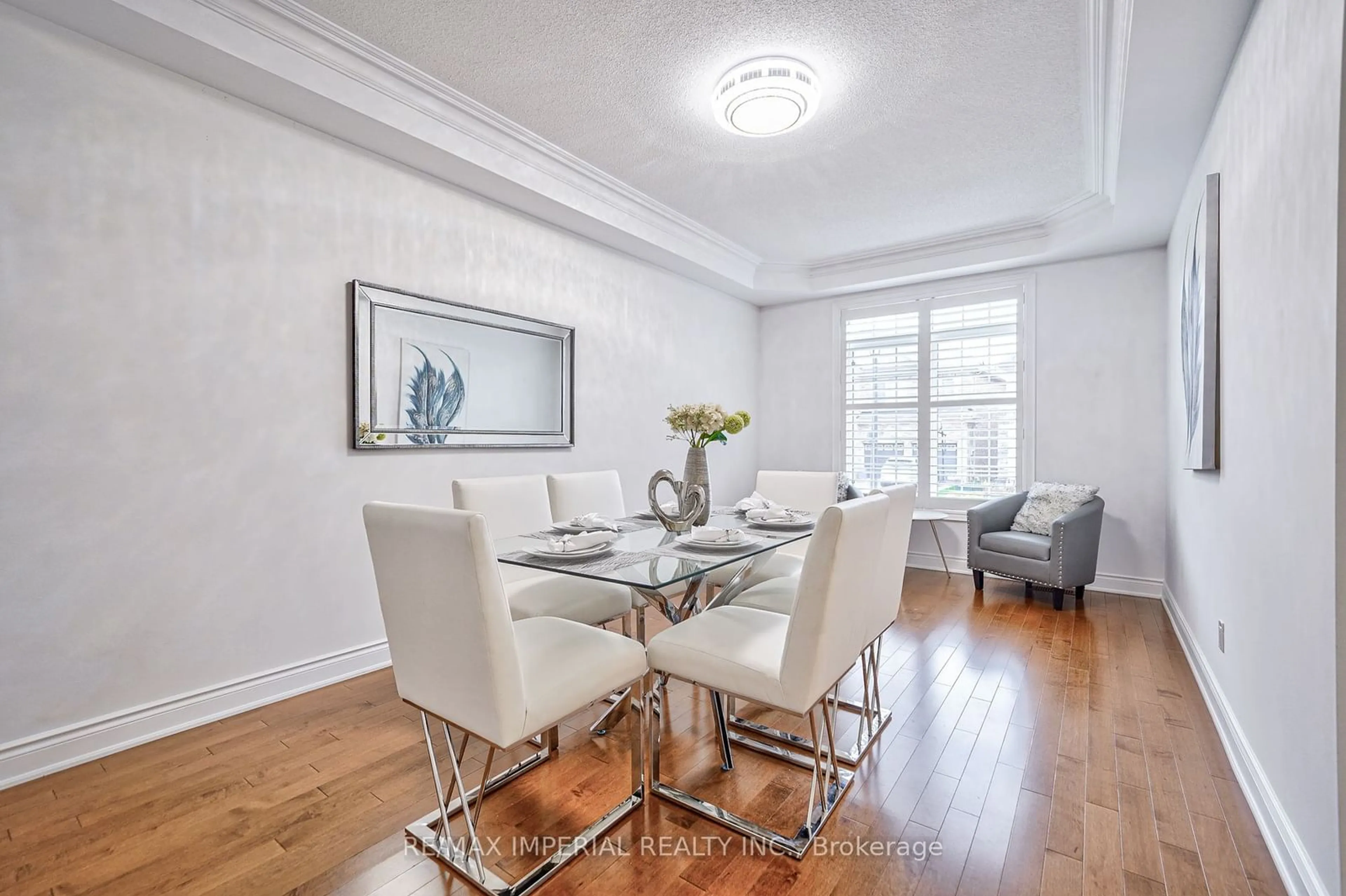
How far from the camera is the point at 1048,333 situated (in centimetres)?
478

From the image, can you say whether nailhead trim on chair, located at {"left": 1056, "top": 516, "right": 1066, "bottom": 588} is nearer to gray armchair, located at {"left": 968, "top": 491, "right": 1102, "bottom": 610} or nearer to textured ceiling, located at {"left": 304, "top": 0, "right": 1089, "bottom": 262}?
gray armchair, located at {"left": 968, "top": 491, "right": 1102, "bottom": 610}

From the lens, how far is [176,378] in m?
2.33

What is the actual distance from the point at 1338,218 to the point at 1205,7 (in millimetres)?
1175

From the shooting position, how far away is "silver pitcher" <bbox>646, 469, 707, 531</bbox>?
2428mm

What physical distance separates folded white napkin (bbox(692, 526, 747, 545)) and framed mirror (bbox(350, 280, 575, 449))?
5.68 ft

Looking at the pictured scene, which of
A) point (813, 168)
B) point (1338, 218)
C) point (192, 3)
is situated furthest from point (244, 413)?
point (1338, 218)

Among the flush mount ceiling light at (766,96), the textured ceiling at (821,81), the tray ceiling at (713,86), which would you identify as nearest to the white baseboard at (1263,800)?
the tray ceiling at (713,86)

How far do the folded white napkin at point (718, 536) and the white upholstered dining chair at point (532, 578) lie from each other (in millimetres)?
503

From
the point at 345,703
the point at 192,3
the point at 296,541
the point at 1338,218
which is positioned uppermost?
the point at 192,3

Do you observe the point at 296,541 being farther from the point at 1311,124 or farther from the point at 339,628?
the point at 1311,124

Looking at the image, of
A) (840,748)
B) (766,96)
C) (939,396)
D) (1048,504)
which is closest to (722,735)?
(840,748)

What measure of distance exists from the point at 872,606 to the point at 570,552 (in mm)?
1002

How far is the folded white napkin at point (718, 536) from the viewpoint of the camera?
6.82ft

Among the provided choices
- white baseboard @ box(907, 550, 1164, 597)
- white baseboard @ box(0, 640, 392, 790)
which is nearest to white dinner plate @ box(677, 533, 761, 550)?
white baseboard @ box(0, 640, 392, 790)
